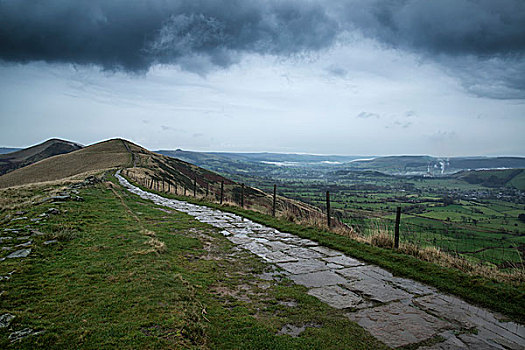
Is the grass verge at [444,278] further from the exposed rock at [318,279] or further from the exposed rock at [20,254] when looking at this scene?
the exposed rock at [20,254]

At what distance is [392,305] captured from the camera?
4.63 meters

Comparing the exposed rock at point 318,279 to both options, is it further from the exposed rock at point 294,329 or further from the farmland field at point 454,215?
the farmland field at point 454,215

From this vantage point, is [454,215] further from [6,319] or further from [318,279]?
[6,319]

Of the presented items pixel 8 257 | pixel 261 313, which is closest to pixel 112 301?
pixel 261 313

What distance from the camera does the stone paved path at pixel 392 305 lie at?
3713 millimetres

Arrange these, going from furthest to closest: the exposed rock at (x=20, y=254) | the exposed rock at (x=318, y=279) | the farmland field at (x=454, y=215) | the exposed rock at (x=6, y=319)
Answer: the farmland field at (x=454, y=215) < the exposed rock at (x=318, y=279) < the exposed rock at (x=20, y=254) < the exposed rock at (x=6, y=319)

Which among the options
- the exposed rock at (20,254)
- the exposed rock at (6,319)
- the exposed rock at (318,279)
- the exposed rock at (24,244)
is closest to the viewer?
the exposed rock at (6,319)

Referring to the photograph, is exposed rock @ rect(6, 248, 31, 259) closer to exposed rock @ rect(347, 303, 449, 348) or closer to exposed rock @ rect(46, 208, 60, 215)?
exposed rock @ rect(46, 208, 60, 215)

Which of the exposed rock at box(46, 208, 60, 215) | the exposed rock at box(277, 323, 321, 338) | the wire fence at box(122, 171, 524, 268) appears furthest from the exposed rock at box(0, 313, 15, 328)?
the wire fence at box(122, 171, 524, 268)

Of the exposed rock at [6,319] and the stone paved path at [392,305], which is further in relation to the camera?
the stone paved path at [392,305]

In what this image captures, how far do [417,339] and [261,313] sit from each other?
84.0 inches

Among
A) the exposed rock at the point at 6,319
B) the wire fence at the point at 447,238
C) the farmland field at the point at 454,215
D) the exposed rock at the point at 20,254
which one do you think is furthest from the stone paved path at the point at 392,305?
the exposed rock at the point at 20,254

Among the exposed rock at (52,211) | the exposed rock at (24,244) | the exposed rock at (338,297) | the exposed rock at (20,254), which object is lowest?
the exposed rock at (338,297)

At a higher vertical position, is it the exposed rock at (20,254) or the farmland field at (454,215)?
the exposed rock at (20,254)
